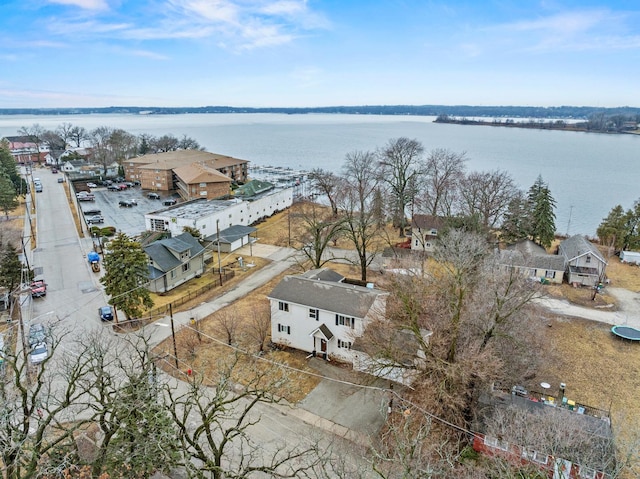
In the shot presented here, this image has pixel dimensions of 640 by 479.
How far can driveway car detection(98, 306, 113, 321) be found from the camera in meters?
27.0

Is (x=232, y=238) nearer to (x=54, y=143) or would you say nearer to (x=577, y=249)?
(x=577, y=249)

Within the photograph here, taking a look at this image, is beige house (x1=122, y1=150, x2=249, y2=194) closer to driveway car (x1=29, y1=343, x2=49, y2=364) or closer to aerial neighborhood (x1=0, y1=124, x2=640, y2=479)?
aerial neighborhood (x1=0, y1=124, x2=640, y2=479)

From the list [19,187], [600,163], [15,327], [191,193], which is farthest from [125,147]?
[600,163]

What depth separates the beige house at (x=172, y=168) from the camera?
7175 centimetres

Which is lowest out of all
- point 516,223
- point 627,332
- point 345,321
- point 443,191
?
point 627,332

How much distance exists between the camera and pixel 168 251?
3434 centimetres

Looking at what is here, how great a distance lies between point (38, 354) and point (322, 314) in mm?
15509

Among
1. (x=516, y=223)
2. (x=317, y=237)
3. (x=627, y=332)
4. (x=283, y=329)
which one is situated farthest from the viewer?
(x=516, y=223)

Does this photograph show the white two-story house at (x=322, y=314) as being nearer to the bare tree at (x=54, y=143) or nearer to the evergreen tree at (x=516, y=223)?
the evergreen tree at (x=516, y=223)

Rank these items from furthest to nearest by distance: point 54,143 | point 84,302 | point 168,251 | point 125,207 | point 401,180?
point 54,143 → point 125,207 → point 401,180 → point 168,251 → point 84,302

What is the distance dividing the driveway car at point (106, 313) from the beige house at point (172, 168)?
122 ft

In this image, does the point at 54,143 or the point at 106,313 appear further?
the point at 54,143

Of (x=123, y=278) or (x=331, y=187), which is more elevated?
(x=331, y=187)

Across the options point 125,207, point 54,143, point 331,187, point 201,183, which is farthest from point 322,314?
point 54,143
